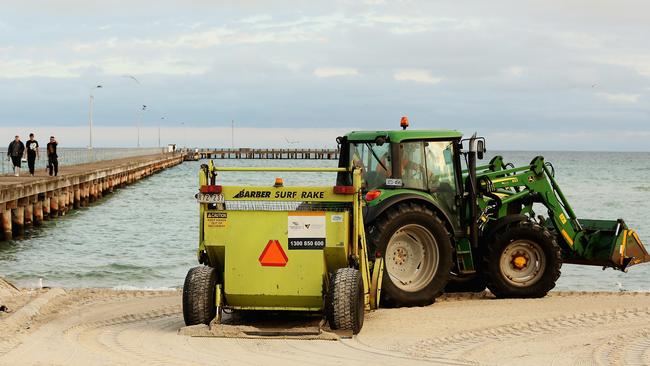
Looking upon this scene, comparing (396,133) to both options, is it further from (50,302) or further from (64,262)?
(64,262)

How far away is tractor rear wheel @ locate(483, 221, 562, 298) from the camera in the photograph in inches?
499

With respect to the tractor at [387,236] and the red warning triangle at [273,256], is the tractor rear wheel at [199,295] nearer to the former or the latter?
the tractor at [387,236]

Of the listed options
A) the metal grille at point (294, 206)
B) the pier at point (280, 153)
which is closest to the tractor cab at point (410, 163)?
the metal grille at point (294, 206)

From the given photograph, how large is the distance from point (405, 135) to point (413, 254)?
152cm

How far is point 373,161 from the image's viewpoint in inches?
483

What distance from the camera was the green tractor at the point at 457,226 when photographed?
38.5 ft

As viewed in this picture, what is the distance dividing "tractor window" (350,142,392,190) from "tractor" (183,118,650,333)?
0.01m

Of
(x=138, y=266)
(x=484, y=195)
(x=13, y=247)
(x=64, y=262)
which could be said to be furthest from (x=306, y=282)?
(x=13, y=247)

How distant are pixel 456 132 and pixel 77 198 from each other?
30.6 meters

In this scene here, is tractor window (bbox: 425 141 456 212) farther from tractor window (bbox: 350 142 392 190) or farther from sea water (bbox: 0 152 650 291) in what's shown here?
sea water (bbox: 0 152 650 291)

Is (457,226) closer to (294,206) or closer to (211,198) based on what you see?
(294,206)

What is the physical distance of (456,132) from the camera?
1249cm

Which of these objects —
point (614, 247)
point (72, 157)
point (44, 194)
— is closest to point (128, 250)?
point (44, 194)

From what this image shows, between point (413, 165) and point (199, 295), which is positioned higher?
point (413, 165)
